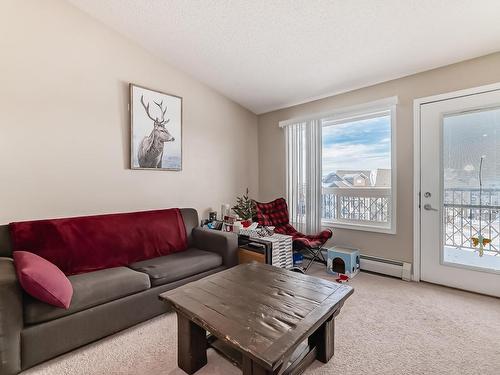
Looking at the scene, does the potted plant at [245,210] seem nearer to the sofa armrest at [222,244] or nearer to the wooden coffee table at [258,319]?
the sofa armrest at [222,244]

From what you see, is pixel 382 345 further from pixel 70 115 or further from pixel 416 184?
pixel 70 115

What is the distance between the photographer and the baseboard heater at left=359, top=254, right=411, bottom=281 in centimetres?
290

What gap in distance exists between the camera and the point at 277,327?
121cm

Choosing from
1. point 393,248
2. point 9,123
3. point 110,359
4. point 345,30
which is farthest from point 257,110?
point 110,359

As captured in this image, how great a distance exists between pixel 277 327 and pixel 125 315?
52.6 inches

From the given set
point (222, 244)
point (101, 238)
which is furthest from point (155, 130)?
point (222, 244)

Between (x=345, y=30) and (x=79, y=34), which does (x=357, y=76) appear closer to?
(x=345, y=30)

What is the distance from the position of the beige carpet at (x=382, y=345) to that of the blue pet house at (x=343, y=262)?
0.60 metres

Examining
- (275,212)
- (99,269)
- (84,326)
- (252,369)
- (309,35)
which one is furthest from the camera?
(275,212)

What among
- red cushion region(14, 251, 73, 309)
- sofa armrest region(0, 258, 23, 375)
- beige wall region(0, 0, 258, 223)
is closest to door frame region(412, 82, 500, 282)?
beige wall region(0, 0, 258, 223)

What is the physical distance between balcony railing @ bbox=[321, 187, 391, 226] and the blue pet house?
0.46m

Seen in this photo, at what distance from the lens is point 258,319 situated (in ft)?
4.22

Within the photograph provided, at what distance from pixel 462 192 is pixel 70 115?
4010 mm

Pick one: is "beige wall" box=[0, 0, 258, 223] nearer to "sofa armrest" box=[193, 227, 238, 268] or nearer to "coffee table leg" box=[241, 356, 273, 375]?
"sofa armrest" box=[193, 227, 238, 268]
